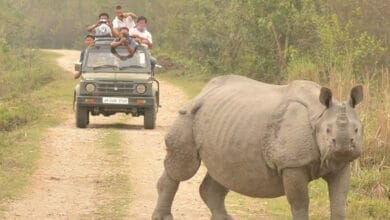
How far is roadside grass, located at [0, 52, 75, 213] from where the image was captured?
13.2 m

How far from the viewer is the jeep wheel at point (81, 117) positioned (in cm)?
1983

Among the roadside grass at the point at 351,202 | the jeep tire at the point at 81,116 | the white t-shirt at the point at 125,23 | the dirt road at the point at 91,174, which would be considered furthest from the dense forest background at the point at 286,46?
the jeep tire at the point at 81,116

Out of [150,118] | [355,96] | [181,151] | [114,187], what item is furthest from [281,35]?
[355,96]

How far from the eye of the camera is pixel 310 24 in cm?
2634

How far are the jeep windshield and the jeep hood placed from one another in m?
0.10

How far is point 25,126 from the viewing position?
20.2 meters

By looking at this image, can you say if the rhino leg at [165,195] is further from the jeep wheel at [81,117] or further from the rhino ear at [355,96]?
the jeep wheel at [81,117]

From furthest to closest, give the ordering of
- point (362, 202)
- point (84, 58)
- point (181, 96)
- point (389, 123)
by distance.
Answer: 1. point (181, 96)
2. point (84, 58)
3. point (389, 123)
4. point (362, 202)

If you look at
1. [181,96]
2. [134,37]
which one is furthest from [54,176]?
[181,96]

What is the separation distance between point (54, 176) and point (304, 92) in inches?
258

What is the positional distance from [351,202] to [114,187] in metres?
3.10

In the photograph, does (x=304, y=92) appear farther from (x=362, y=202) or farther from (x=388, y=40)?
(x=388, y=40)

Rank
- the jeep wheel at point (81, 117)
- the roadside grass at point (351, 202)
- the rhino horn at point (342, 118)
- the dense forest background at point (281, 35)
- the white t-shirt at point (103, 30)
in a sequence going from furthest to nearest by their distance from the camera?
the dense forest background at point (281, 35), the white t-shirt at point (103, 30), the jeep wheel at point (81, 117), the roadside grass at point (351, 202), the rhino horn at point (342, 118)

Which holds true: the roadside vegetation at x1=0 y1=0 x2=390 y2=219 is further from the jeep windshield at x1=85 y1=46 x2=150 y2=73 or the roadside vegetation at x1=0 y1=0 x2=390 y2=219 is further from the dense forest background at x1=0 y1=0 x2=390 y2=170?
the jeep windshield at x1=85 y1=46 x2=150 y2=73
